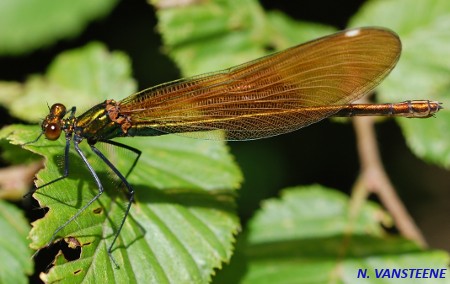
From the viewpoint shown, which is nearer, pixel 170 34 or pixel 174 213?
pixel 174 213

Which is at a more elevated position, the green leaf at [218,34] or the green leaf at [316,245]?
the green leaf at [218,34]

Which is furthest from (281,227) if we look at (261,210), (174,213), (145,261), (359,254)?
(145,261)

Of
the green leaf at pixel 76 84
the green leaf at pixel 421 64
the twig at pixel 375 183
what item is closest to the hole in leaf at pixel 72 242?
the green leaf at pixel 76 84

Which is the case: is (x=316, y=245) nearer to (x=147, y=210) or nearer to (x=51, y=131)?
(x=147, y=210)

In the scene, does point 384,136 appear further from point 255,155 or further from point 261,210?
point 261,210

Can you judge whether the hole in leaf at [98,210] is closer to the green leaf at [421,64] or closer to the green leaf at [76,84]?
the green leaf at [76,84]
